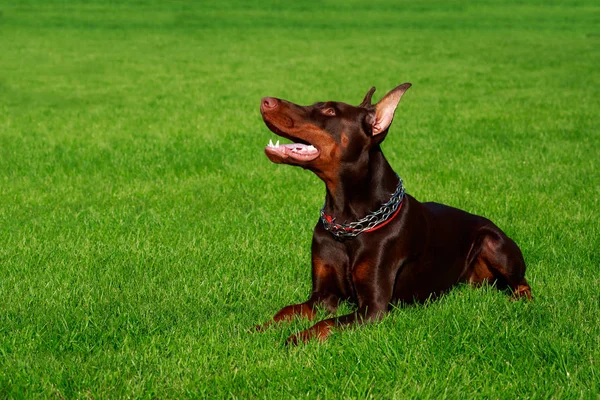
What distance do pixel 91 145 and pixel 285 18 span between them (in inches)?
1177

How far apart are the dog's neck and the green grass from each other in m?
0.73

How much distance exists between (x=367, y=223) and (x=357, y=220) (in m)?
0.07

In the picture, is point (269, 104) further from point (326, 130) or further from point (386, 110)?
point (386, 110)

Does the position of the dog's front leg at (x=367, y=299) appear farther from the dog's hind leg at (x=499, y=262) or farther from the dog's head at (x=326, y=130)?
the dog's hind leg at (x=499, y=262)

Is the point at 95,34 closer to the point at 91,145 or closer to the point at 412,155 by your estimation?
the point at 91,145

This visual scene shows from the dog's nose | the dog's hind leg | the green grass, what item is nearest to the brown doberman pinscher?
the dog's nose

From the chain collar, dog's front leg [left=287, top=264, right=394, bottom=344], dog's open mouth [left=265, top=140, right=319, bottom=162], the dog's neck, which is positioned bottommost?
dog's front leg [left=287, top=264, right=394, bottom=344]

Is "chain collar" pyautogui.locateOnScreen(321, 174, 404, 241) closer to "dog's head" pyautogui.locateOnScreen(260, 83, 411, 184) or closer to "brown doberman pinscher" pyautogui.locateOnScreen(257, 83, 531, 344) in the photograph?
"brown doberman pinscher" pyautogui.locateOnScreen(257, 83, 531, 344)

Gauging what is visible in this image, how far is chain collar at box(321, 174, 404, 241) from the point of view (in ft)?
16.3

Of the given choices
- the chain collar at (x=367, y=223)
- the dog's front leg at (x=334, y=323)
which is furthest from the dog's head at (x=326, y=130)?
the dog's front leg at (x=334, y=323)

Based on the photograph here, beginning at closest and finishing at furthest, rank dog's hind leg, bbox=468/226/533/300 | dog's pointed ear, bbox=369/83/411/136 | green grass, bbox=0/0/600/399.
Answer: green grass, bbox=0/0/600/399, dog's pointed ear, bbox=369/83/411/136, dog's hind leg, bbox=468/226/533/300

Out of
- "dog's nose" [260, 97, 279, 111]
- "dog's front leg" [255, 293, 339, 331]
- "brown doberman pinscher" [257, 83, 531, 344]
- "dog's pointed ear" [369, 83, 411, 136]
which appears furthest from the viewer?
"dog's front leg" [255, 293, 339, 331]

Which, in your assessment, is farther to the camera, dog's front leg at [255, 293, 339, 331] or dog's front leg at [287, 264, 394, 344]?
dog's front leg at [255, 293, 339, 331]

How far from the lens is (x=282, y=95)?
19.3 m
